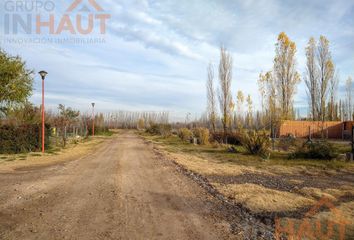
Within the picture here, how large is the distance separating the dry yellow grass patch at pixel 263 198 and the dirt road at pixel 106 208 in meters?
0.72

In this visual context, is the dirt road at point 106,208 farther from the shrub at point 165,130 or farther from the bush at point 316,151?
the shrub at point 165,130

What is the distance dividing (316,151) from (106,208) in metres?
11.9

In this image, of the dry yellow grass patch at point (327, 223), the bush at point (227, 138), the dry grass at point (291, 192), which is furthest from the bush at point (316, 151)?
the bush at point (227, 138)

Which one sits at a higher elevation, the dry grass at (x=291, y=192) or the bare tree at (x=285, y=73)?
the bare tree at (x=285, y=73)

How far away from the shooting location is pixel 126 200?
579 centimetres

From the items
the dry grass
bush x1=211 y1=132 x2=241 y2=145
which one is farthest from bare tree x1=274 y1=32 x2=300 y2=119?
the dry grass

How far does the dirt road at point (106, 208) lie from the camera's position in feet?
13.2

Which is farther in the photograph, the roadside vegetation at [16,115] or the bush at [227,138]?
the bush at [227,138]

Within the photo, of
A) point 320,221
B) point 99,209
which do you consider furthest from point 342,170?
point 99,209

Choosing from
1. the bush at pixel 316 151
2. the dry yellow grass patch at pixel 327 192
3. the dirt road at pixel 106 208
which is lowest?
the dry yellow grass patch at pixel 327 192

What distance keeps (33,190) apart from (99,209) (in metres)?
2.53

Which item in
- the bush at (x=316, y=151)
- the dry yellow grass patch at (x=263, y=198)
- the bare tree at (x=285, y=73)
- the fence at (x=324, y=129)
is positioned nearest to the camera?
the dry yellow grass patch at (x=263, y=198)

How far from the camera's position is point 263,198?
6.09 m

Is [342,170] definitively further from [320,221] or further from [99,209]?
[99,209]
